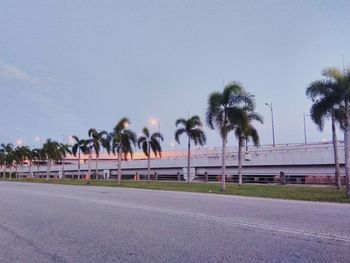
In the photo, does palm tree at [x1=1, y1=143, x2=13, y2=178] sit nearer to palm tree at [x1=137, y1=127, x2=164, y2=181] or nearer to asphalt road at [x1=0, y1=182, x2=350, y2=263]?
palm tree at [x1=137, y1=127, x2=164, y2=181]

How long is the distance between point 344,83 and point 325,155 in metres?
22.9

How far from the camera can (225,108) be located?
35156mm

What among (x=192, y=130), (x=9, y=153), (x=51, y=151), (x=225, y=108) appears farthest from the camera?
(x=9, y=153)

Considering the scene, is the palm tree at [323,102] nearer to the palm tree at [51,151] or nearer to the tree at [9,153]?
the palm tree at [51,151]

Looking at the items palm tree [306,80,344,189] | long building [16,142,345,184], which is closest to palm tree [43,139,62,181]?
long building [16,142,345,184]

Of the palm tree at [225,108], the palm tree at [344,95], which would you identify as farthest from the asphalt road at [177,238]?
the palm tree at [225,108]

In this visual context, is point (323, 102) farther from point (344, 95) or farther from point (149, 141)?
point (149, 141)

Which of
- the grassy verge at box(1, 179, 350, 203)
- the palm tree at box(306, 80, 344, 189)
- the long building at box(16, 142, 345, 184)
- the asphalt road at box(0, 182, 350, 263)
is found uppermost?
the palm tree at box(306, 80, 344, 189)

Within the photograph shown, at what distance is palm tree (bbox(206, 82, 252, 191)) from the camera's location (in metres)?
34.5

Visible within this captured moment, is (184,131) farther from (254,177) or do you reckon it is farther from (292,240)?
(292,240)

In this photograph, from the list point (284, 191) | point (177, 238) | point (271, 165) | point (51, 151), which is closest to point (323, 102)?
point (284, 191)

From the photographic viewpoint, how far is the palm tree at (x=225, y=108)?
34.5 m

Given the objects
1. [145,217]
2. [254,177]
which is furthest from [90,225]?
[254,177]

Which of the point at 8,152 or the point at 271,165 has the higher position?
the point at 8,152
